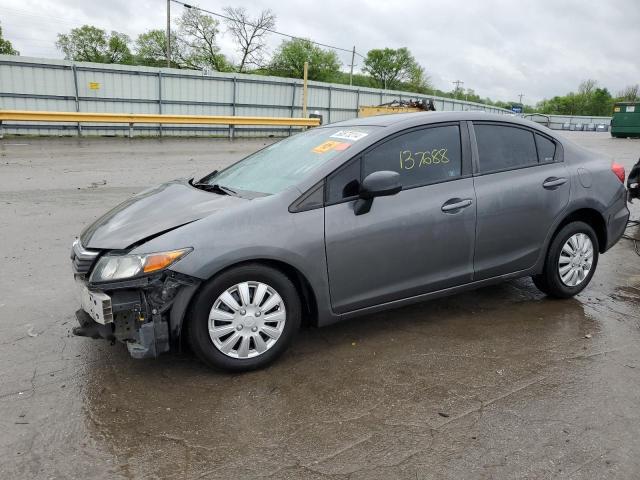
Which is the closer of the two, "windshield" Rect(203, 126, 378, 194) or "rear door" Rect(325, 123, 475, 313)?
"rear door" Rect(325, 123, 475, 313)

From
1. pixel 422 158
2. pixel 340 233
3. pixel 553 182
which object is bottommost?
pixel 340 233

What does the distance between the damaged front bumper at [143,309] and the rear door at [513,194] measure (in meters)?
A: 2.23

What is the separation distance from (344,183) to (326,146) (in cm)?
47

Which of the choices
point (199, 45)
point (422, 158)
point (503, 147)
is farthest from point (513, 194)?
point (199, 45)

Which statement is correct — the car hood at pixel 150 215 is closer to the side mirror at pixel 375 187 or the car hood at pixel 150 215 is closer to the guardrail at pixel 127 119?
the side mirror at pixel 375 187

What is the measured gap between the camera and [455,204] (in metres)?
3.93

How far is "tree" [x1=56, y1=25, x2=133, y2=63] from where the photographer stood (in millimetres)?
73312

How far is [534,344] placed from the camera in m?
3.88

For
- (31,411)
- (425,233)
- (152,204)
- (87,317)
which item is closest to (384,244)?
(425,233)

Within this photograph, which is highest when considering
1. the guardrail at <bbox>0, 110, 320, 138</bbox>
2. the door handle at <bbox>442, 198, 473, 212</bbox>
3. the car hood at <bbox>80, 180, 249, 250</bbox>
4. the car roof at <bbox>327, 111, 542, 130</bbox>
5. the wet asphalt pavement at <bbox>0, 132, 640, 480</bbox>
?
the car roof at <bbox>327, 111, 542, 130</bbox>

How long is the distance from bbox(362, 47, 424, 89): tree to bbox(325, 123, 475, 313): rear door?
101 metres

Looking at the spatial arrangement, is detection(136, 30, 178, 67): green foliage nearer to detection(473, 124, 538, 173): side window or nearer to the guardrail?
the guardrail

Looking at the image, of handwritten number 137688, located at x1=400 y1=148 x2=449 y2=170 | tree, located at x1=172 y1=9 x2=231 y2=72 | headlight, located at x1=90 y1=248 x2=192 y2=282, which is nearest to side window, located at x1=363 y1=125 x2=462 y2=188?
handwritten number 137688, located at x1=400 y1=148 x2=449 y2=170

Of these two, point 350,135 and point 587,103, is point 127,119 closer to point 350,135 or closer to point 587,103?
point 350,135
